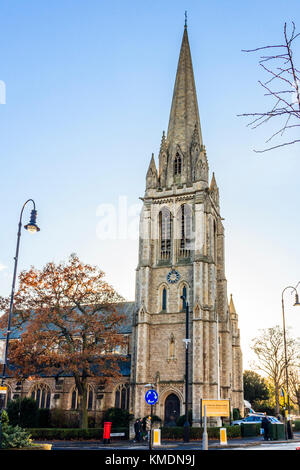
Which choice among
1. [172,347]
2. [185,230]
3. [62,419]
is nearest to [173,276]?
[185,230]

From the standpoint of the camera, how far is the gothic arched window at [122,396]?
147ft

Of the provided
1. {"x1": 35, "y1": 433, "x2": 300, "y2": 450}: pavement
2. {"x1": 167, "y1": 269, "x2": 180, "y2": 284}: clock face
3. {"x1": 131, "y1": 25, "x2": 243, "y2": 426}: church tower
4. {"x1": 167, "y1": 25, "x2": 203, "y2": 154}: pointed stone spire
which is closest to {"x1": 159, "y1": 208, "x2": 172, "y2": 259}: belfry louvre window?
{"x1": 131, "y1": 25, "x2": 243, "y2": 426}: church tower

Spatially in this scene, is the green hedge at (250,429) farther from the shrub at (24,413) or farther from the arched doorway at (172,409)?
the shrub at (24,413)

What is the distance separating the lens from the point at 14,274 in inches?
734

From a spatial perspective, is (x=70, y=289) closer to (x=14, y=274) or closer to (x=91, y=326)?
(x=91, y=326)

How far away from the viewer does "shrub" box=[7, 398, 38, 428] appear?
38750mm

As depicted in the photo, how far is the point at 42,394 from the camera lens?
159 feet

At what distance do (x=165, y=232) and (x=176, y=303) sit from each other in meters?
7.84

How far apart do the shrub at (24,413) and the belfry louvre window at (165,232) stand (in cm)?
1858

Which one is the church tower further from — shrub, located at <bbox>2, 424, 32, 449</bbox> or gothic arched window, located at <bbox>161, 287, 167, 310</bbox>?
shrub, located at <bbox>2, 424, 32, 449</bbox>

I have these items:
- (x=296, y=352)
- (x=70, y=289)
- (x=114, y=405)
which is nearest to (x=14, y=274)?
(x=70, y=289)

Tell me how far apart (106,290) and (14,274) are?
2094 centimetres

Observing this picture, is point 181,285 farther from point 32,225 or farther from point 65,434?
point 32,225

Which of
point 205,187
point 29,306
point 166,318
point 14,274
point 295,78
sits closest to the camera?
point 295,78
